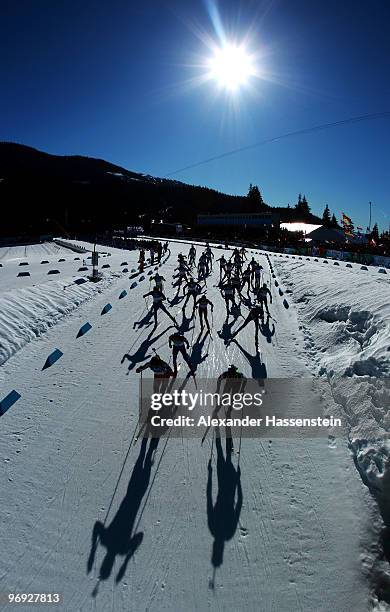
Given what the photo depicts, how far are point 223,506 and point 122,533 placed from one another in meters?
1.63

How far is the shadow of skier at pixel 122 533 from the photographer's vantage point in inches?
188

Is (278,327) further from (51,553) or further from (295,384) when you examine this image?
(51,553)

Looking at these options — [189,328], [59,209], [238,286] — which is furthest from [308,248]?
[59,209]

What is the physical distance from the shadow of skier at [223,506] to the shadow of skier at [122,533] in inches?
43.2

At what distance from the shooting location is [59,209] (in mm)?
137125

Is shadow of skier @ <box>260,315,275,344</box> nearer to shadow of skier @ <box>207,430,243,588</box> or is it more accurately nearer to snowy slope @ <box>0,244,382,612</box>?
snowy slope @ <box>0,244,382,612</box>

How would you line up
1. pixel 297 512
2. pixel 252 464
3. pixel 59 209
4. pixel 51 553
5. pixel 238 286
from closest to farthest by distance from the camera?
pixel 51 553, pixel 297 512, pixel 252 464, pixel 238 286, pixel 59 209

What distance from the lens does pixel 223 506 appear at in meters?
5.72

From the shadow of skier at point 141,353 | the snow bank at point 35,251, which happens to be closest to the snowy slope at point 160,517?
the shadow of skier at point 141,353

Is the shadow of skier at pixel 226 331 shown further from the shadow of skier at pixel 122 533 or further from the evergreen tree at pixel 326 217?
the evergreen tree at pixel 326 217

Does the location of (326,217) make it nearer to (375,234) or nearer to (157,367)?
(375,234)

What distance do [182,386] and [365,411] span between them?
451 centimetres

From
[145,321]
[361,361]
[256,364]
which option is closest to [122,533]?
[256,364]

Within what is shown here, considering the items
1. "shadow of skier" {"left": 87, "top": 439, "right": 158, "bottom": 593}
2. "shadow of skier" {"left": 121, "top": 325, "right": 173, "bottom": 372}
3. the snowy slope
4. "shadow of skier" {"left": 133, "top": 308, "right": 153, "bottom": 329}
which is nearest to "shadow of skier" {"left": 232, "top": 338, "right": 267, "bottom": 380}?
Result: "shadow of skier" {"left": 121, "top": 325, "right": 173, "bottom": 372}
